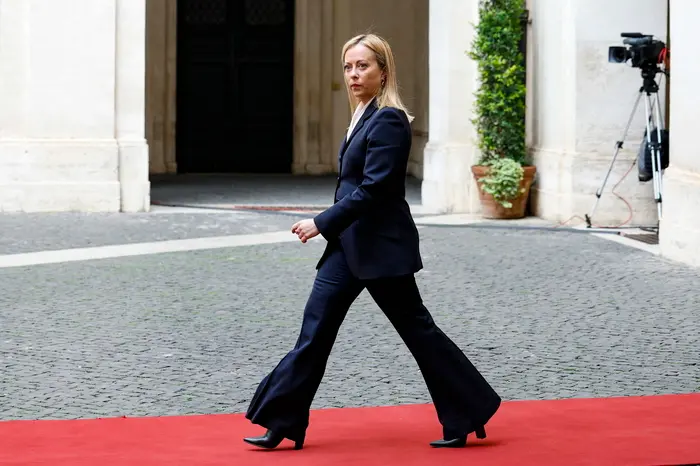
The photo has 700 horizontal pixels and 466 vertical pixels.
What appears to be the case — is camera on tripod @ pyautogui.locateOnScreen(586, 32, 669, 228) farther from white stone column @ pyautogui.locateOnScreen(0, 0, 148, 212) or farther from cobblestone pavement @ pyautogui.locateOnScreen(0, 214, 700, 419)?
white stone column @ pyautogui.locateOnScreen(0, 0, 148, 212)

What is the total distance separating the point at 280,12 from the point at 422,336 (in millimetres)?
18185

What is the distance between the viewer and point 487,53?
15.7 m

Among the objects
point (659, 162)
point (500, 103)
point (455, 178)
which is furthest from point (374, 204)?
point (455, 178)

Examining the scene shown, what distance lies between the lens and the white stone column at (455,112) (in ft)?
53.5

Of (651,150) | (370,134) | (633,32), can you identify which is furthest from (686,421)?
(633,32)

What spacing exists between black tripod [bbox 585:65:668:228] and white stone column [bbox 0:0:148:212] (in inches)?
202

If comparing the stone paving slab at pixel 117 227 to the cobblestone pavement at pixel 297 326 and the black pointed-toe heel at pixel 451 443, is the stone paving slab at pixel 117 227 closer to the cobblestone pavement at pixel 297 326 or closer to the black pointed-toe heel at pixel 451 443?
the cobblestone pavement at pixel 297 326

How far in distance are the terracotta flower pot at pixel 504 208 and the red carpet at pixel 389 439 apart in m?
9.20

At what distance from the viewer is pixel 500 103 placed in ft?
51.1

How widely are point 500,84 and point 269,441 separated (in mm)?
10862

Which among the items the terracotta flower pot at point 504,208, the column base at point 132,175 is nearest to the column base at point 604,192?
the terracotta flower pot at point 504,208

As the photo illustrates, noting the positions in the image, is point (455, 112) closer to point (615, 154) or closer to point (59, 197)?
point (615, 154)

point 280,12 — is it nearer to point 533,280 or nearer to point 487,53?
point 487,53

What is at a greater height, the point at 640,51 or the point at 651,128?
the point at 640,51
